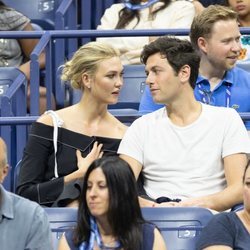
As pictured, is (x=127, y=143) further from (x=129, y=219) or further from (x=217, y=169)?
(x=129, y=219)

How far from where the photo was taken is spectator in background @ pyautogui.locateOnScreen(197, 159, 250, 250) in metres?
5.28

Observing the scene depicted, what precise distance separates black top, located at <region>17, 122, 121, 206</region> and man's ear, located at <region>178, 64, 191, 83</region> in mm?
459

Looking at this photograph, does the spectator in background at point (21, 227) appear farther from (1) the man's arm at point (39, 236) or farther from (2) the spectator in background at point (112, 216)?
(2) the spectator in background at point (112, 216)

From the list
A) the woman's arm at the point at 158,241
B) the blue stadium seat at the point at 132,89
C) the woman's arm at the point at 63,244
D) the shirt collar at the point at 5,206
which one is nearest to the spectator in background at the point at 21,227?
the shirt collar at the point at 5,206

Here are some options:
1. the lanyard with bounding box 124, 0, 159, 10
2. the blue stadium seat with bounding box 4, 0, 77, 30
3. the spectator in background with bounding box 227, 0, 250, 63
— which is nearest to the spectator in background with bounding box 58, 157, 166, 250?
the spectator in background with bounding box 227, 0, 250, 63

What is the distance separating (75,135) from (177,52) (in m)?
0.66

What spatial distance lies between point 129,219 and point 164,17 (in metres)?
3.23

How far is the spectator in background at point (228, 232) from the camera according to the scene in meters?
5.28

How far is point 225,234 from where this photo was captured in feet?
17.4

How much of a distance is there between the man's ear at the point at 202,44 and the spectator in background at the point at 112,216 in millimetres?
1647

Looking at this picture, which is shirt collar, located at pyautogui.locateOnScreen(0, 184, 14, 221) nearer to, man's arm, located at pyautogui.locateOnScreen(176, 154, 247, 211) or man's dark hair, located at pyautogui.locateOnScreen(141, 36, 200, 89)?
man's arm, located at pyautogui.locateOnScreen(176, 154, 247, 211)

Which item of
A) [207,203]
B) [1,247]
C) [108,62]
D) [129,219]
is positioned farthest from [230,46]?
[1,247]

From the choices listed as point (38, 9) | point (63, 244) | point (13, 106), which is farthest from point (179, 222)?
point (38, 9)

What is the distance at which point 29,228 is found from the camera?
503cm
